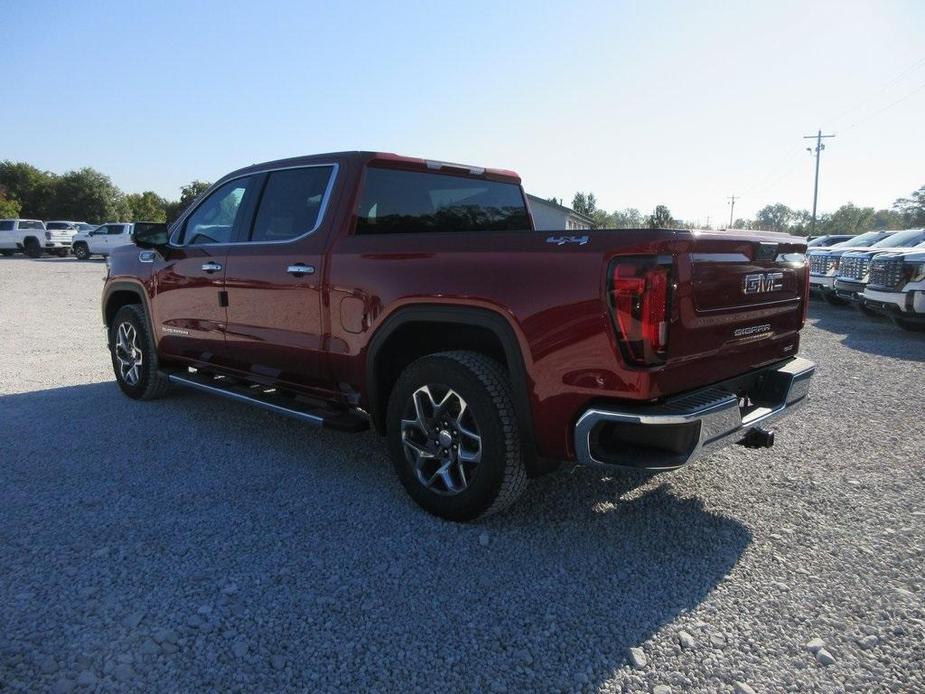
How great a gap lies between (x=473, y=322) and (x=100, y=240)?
32.5 meters

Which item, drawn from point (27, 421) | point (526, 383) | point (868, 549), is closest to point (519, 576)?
point (526, 383)

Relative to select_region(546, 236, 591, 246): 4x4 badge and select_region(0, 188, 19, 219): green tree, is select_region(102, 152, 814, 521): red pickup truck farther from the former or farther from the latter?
select_region(0, 188, 19, 219): green tree

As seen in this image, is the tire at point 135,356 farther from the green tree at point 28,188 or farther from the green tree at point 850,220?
the green tree at point 850,220

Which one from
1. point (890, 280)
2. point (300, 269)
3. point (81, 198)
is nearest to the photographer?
point (300, 269)

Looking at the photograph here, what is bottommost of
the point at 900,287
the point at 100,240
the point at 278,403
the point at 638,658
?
the point at 638,658

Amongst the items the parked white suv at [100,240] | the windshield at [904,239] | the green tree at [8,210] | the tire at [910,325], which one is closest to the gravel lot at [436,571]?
the tire at [910,325]

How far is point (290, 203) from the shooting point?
4312 millimetres

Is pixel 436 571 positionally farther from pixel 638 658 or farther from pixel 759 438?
pixel 759 438

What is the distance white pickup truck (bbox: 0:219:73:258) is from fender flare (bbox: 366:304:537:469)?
35813mm

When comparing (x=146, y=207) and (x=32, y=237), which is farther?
(x=146, y=207)

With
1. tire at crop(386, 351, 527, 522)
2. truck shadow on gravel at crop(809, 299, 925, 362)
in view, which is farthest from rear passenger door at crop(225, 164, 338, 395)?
truck shadow on gravel at crop(809, 299, 925, 362)

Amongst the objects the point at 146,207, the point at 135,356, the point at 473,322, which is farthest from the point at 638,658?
the point at 146,207

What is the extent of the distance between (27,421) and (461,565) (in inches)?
160

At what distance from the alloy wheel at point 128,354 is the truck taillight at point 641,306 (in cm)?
457
